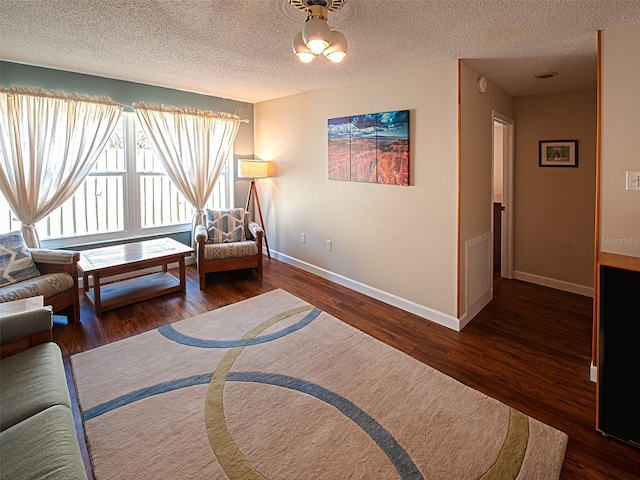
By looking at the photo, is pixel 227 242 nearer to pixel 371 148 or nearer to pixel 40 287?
pixel 40 287

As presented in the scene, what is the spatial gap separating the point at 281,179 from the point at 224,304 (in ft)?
7.25

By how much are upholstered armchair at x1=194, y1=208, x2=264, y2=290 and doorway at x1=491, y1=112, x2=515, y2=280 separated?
115 inches

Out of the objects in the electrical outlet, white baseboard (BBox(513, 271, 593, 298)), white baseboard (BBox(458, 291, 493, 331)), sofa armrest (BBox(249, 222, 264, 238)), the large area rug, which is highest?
the electrical outlet

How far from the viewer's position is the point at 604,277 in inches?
75.1

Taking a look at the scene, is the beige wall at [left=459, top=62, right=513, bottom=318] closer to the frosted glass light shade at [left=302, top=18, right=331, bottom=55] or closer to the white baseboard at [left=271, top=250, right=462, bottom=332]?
the white baseboard at [left=271, top=250, right=462, bottom=332]

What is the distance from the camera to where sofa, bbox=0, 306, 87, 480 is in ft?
4.12

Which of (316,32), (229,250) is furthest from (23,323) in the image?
(229,250)

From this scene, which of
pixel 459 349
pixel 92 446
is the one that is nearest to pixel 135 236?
pixel 92 446

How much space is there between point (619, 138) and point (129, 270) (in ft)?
13.8

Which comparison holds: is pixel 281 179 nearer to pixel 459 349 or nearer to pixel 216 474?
pixel 459 349

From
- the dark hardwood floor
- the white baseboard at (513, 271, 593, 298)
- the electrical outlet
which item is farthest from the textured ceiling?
the dark hardwood floor

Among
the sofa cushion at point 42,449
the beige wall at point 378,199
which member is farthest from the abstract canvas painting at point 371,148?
the sofa cushion at point 42,449

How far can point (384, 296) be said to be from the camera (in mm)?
3832

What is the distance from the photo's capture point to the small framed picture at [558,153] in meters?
3.98
